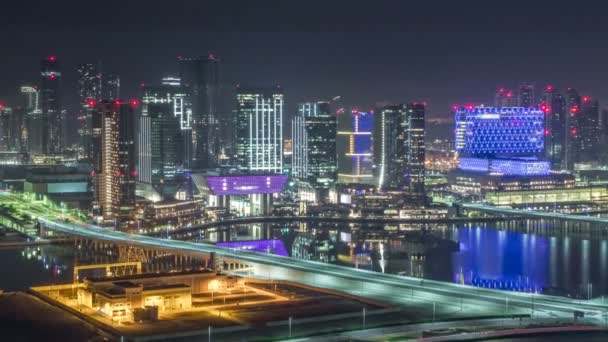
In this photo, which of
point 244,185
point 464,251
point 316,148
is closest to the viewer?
point 464,251

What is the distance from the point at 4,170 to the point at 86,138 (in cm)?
653

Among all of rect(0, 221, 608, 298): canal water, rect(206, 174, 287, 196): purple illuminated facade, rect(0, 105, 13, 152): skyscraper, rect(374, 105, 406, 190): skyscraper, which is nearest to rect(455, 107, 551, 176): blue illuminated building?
rect(374, 105, 406, 190): skyscraper

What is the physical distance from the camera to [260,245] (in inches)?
1134

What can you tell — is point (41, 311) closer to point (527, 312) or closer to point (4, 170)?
point (527, 312)

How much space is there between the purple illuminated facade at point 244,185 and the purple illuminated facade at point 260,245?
8303 mm

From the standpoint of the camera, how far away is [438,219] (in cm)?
3619

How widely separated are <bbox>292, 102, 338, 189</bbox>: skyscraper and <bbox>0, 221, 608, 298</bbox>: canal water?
992 centimetres

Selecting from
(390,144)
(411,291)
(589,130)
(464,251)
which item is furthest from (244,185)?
(589,130)

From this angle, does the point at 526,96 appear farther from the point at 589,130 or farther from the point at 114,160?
the point at 114,160

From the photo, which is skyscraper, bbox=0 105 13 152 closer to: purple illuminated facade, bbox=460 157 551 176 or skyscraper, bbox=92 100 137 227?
skyscraper, bbox=92 100 137 227

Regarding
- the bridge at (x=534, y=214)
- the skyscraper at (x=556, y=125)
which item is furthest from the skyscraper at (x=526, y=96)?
the bridge at (x=534, y=214)

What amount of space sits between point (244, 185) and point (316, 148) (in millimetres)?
8869

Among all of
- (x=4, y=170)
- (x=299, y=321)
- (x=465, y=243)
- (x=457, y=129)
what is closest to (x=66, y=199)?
(x=4, y=170)

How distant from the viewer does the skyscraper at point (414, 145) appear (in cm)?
4327
